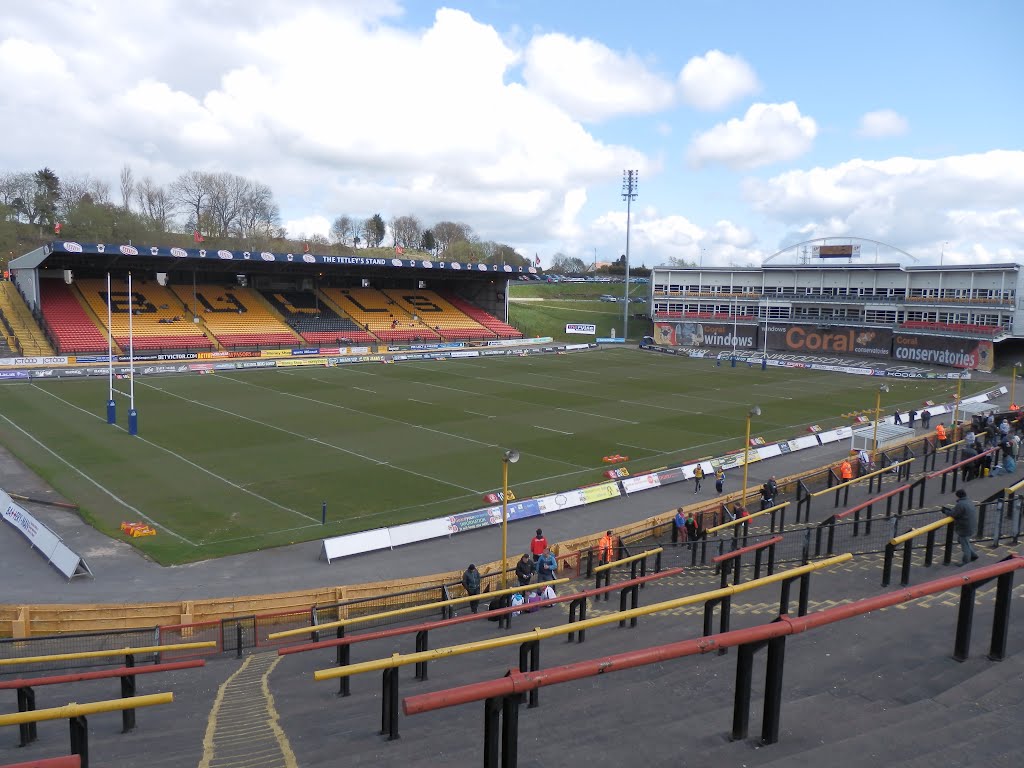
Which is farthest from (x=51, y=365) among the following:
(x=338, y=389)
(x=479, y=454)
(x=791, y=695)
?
(x=791, y=695)

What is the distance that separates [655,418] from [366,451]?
1878 centimetres

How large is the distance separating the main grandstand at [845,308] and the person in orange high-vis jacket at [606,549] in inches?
2619

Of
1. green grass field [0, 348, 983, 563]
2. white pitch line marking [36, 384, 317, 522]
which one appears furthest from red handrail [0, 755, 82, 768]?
white pitch line marking [36, 384, 317, 522]

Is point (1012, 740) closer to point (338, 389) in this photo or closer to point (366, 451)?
point (366, 451)

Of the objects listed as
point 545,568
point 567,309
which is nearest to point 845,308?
point 567,309

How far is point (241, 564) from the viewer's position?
22.1 metres

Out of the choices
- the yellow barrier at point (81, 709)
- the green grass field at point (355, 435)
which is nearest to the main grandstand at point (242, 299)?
the green grass field at point (355, 435)

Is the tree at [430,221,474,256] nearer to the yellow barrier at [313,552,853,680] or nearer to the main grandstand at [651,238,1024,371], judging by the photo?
the main grandstand at [651,238,1024,371]

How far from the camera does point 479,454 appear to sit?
36219mm

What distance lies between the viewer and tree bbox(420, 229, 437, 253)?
17238 cm

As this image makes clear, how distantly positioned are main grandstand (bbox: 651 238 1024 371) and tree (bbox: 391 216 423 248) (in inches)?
3367

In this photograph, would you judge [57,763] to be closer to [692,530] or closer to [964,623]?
[964,623]

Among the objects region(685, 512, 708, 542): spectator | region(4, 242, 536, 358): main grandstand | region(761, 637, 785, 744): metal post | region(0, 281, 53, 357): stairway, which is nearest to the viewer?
region(761, 637, 785, 744): metal post

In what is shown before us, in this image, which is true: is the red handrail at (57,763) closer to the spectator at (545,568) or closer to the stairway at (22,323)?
the spectator at (545,568)
